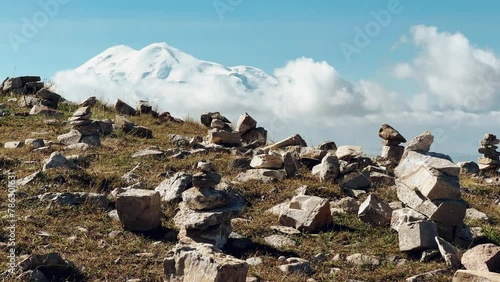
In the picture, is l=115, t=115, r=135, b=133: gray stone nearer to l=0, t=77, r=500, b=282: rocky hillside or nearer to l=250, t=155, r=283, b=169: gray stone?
l=0, t=77, r=500, b=282: rocky hillside

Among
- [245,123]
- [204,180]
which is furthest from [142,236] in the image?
[245,123]

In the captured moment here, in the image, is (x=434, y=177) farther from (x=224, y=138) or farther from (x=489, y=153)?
(x=489, y=153)

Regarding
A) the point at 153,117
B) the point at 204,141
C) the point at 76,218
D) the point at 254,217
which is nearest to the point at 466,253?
the point at 254,217

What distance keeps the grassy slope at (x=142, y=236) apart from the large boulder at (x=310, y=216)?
0.23 m

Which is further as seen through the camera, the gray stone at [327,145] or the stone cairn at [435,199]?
the gray stone at [327,145]

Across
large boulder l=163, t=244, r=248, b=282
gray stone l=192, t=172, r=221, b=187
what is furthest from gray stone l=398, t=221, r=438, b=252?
large boulder l=163, t=244, r=248, b=282

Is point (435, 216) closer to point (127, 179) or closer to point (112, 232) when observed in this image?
point (112, 232)

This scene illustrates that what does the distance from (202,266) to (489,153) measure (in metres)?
18.0

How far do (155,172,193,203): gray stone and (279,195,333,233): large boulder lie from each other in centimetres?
211

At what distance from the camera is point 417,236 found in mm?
9391

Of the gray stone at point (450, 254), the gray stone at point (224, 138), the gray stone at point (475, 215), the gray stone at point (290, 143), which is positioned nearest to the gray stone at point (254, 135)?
the gray stone at point (290, 143)

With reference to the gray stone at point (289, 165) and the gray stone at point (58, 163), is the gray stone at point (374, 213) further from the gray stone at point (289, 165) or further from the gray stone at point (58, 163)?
the gray stone at point (58, 163)

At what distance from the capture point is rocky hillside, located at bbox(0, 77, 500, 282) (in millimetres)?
8273

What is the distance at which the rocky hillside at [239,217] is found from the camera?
827cm
